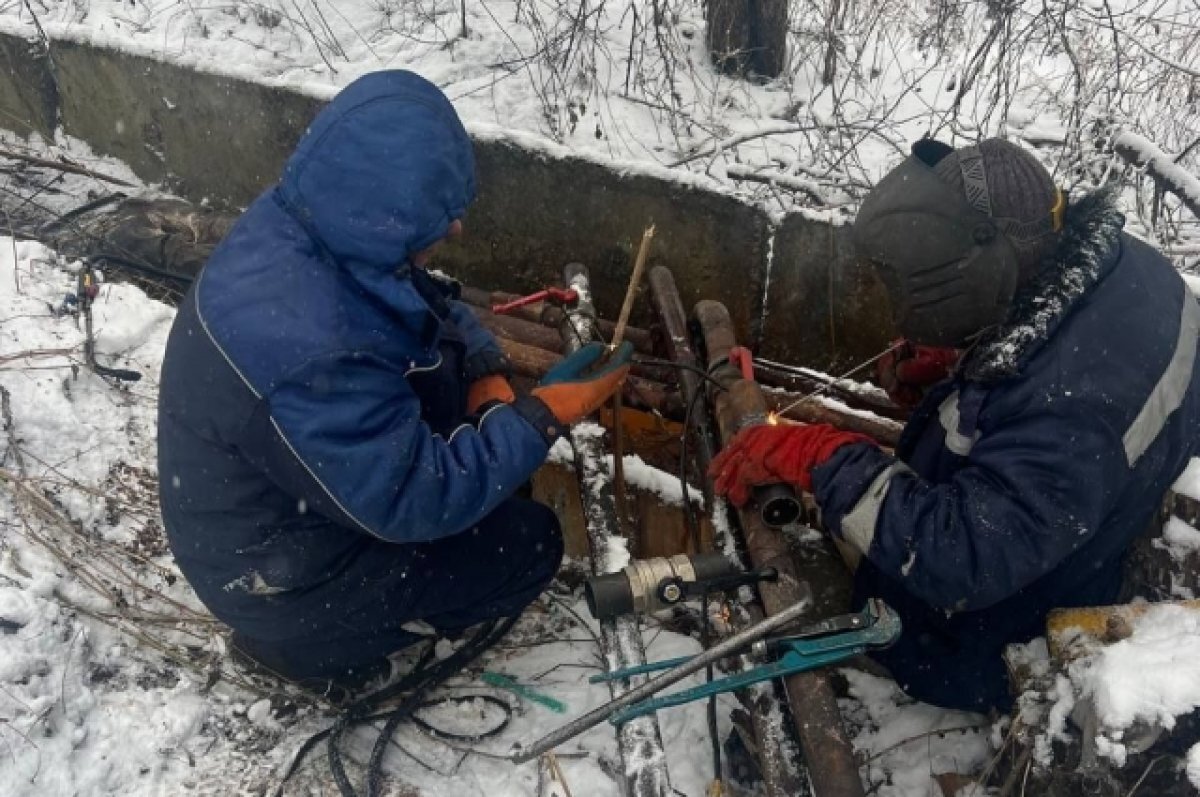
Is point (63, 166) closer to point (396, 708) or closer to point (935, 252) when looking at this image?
point (396, 708)

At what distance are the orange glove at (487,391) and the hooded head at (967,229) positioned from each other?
1578 millimetres

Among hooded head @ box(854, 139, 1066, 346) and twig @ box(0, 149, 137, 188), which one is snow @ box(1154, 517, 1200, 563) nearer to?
hooded head @ box(854, 139, 1066, 346)

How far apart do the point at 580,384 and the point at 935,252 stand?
120 centimetres

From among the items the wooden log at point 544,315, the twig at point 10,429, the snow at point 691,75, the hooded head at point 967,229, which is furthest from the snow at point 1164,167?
the twig at point 10,429

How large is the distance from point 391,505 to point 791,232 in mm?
3162

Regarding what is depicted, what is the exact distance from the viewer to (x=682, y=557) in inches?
115

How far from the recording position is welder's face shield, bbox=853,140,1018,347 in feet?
8.16

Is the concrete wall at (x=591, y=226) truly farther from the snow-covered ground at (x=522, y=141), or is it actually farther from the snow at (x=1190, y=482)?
the snow at (x=1190, y=482)

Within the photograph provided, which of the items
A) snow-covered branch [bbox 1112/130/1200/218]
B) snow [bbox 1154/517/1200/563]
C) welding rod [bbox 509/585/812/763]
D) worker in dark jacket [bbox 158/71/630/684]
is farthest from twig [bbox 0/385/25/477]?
snow-covered branch [bbox 1112/130/1200/218]

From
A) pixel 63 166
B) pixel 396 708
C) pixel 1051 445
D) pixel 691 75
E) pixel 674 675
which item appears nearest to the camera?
pixel 1051 445

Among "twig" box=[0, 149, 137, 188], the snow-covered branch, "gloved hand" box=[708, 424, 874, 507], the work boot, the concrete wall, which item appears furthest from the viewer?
"twig" box=[0, 149, 137, 188]

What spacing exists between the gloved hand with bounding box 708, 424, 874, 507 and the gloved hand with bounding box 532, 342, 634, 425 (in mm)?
471

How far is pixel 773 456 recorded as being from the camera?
3027 mm

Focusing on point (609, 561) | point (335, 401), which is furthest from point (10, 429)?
point (609, 561)
